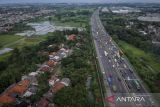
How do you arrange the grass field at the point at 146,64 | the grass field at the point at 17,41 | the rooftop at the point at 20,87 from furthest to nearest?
the grass field at the point at 17,41 → the grass field at the point at 146,64 → the rooftop at the point at 20,87

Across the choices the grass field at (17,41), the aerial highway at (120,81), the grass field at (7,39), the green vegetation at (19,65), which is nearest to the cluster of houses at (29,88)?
the green vegetation at (19,65)

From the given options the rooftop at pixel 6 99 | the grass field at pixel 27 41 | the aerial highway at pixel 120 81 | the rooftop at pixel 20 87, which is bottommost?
the aerial highway at pixel 120 81

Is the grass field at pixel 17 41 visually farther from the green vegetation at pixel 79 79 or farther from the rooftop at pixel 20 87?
the rooftop at pixel 20 87

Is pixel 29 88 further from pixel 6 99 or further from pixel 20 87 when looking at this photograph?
pixel 6 99

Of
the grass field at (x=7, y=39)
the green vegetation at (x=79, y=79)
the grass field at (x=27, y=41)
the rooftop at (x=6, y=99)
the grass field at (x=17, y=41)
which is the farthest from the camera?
the grass field at (x=7, y=39)

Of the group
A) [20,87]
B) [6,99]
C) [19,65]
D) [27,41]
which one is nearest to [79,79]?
[20,87]

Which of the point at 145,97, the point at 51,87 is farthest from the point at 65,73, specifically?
the point at 145,97

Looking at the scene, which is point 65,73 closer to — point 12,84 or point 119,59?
point 12,84
